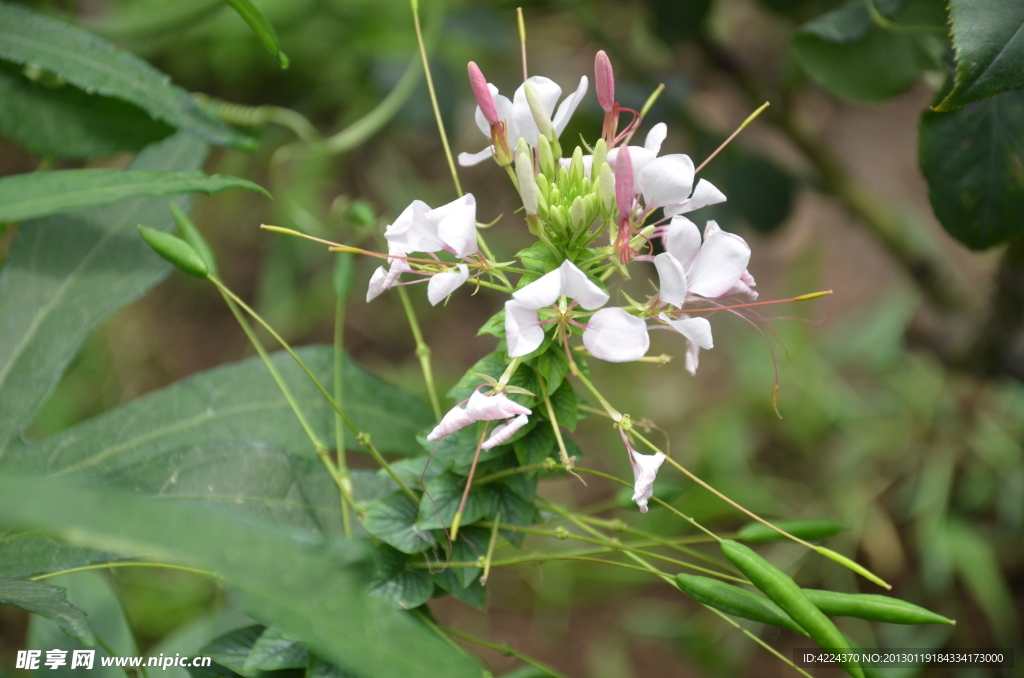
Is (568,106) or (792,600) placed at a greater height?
(568,106)

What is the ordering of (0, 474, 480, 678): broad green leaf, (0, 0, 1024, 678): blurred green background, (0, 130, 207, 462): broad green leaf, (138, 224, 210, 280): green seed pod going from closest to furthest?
(0, 474, 480, 678): broad green leaf
(138, 224, 210, 280): green seed pod
(0, 130, 207, 462): broad green leaf
(0, 0, 1024, 678): blurred green background

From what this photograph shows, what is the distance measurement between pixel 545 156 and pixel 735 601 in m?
0.31

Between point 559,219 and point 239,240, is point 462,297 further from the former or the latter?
point 559,219

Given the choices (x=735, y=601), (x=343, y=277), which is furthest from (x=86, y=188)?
(x=735, y=601)

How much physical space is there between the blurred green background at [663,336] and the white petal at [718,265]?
581 millimetres

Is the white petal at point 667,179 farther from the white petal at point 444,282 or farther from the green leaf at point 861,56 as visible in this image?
the green leaf at point 861,56

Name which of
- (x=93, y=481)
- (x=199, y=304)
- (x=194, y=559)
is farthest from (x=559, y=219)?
(x=199, y=304)

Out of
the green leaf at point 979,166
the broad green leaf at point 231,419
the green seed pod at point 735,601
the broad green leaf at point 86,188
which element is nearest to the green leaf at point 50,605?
the broad green leaf at point 231,419

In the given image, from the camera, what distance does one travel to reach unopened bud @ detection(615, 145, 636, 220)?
0.38 meters

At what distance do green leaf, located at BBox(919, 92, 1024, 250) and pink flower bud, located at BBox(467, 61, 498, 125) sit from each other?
0.42 metres

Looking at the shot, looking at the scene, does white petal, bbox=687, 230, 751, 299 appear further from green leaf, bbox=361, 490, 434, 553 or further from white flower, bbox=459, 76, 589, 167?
green leaf, bbox=361, 490, 434, 553

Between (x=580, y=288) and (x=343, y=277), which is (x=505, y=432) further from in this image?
(x=343, y=277)

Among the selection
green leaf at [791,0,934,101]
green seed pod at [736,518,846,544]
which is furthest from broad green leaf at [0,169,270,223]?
green leaf at [791,0,934,101]

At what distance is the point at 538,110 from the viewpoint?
0.43 meters
